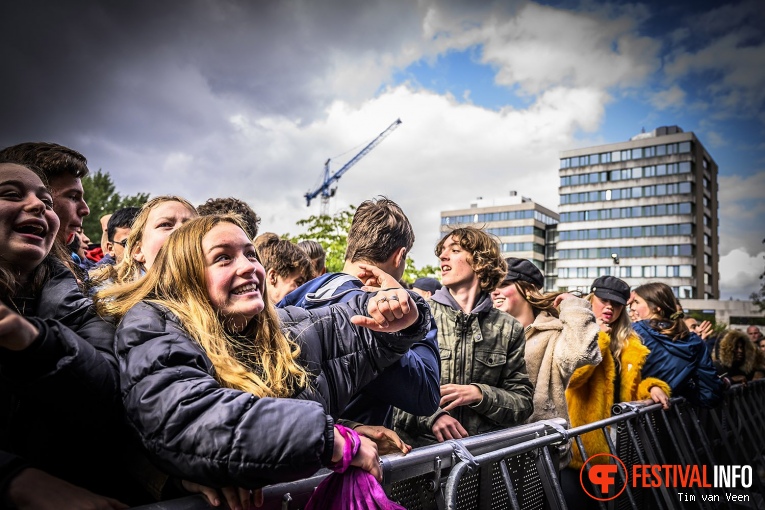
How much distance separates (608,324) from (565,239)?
87771 millimetres

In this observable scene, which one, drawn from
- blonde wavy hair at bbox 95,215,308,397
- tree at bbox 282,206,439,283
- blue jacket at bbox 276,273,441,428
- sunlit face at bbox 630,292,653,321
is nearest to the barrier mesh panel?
blue jacket at bbox 276,273,441,428

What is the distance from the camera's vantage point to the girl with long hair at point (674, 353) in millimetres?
4859

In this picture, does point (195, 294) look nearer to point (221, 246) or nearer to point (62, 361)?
point (221, 246)

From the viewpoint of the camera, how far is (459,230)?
3.51 m

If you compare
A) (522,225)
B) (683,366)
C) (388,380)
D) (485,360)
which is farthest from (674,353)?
(522,225)

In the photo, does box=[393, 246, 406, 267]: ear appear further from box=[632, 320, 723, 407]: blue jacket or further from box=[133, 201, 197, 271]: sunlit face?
box=[632, 320, 723, 407]: blue jacket

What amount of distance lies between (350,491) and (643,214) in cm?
8738

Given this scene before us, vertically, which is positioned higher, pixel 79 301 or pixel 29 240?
pixel 29 240

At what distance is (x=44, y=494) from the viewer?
1.18 m

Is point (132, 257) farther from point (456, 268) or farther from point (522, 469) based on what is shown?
point (522, 469)

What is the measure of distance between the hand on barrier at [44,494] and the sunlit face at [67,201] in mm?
1338

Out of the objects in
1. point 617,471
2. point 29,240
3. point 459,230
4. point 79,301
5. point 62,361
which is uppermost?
point 459,230

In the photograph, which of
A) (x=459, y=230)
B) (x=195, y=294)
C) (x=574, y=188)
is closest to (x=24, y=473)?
(x=195, y=294)
